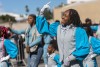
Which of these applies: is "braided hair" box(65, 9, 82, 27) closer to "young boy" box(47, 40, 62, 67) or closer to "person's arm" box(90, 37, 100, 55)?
"young boy" box(47, 40, 62, 67)

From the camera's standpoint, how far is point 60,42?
238 inches

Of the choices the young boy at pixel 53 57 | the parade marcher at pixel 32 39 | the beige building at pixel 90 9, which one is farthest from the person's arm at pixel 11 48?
the beige building at pixel 90 9

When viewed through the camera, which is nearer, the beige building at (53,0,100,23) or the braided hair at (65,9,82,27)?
the braided hair at (65,9,82,27)

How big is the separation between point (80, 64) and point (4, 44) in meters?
1.92

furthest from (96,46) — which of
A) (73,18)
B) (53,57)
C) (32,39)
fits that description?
(73,18)

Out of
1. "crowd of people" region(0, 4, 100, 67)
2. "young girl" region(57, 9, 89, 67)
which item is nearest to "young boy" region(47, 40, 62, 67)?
"crowd of people" region(0, 4, 100, 67)

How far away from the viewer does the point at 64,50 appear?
603 cm

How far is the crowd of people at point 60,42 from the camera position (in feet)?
19.6

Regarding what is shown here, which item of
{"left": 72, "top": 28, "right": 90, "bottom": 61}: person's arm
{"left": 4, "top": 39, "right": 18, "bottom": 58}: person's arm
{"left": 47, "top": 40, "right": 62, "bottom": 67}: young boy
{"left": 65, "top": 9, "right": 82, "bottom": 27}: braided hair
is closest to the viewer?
{"left": 72, "top": 28, "right": 90, "bottom": 61}: person's arm

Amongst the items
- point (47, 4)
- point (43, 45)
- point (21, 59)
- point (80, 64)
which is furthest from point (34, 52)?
point (21, 59)

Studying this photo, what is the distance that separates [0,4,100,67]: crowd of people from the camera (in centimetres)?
596

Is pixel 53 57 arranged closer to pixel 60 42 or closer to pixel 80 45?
pixel 60 42

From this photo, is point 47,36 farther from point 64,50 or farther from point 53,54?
point 64,50

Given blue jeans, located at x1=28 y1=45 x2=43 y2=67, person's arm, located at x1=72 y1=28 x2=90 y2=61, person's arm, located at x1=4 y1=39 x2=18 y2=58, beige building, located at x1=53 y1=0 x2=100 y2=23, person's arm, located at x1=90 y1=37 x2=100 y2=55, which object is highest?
person's arm, located at x1=72 y1=28 x2=90 y2=61
